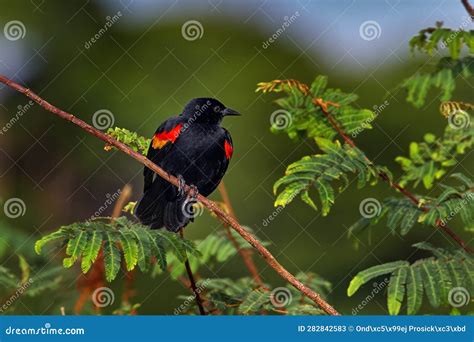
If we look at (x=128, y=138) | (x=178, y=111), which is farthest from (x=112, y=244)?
(x=178, y=111)

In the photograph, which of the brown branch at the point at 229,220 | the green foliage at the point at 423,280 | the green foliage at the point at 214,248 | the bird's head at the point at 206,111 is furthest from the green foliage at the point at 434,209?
the bird's head at the point at 206,111

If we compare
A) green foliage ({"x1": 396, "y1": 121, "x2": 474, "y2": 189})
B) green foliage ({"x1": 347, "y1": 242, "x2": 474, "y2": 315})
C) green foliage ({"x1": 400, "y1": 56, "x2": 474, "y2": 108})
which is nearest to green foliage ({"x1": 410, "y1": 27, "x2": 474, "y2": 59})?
green foliage ({"x1": 400, "y1": 56, "x2": 474, "y2": 108})

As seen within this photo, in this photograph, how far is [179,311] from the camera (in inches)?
118

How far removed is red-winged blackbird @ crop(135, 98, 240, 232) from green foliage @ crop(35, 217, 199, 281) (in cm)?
105

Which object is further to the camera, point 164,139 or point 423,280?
point 164,139

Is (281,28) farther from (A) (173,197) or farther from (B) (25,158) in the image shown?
(B) (25,158)

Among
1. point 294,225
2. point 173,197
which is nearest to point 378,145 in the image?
point 294,225

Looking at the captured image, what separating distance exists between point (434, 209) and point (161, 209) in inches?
60.5

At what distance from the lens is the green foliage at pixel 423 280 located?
97.0 inches

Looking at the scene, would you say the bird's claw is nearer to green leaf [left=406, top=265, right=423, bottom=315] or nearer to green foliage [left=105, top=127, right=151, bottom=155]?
green foliage [left=105, top=127, right=151, bottom=155]

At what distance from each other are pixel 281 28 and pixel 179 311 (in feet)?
6.25

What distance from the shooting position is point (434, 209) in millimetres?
2699

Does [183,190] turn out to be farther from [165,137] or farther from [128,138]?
[128,138]

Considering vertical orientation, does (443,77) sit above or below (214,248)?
above
